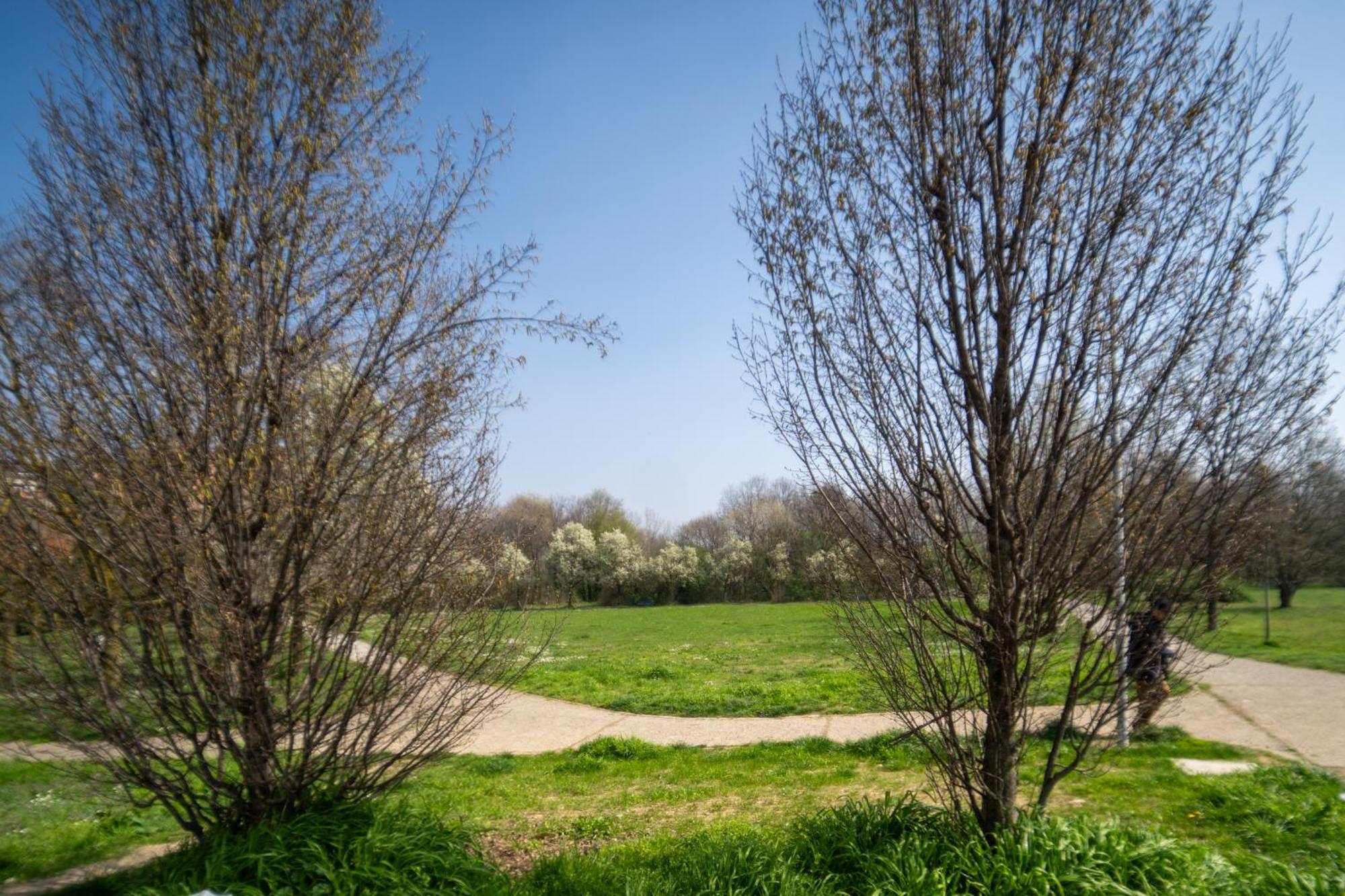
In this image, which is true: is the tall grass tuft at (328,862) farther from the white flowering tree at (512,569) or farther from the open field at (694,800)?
the white flowering tree at (512,569)

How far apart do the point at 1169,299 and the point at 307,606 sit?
4586mm

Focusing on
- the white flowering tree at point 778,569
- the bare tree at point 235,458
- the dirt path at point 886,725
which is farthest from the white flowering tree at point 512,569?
the white flowering tree at point 778,569

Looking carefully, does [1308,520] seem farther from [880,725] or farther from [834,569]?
[834,569]

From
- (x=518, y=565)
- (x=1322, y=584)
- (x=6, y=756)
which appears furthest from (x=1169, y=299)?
(x=1322, y=584)

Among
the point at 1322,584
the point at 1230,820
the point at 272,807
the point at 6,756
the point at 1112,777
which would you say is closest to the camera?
the point at 272,807

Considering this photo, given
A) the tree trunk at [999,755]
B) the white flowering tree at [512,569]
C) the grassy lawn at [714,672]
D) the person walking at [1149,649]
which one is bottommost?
the grassy lawn at [714,672]

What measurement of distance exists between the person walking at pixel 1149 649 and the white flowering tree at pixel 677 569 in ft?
136

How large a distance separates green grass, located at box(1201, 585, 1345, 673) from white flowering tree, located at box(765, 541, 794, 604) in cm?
1833

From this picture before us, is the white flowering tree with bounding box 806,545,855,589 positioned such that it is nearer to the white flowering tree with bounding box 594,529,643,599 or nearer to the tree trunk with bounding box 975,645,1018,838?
the tree trunk with bounding box 975,645,1018,838

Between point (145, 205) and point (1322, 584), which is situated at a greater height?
point (145, 205)

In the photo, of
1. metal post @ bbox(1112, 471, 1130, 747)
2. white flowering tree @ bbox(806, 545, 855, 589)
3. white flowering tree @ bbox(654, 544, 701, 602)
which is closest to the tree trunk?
metal post @ bbox(1112, 471, 1130, 747)

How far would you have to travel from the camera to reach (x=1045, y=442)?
3.73 metres

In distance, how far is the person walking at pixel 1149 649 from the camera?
3.78 metres

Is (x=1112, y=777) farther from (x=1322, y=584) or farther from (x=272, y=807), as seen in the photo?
(x=1322, y=584)
